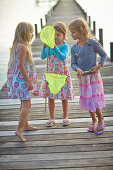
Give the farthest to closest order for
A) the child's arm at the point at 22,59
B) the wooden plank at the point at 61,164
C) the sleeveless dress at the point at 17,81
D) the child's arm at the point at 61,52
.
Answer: the child's arm at the point at 61,52 → the sleeveless dress at the point at 17,81 → the child's arm at the point at 22,59 → the wooden plank at the point at 61,164

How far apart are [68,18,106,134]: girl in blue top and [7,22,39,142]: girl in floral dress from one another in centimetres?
50

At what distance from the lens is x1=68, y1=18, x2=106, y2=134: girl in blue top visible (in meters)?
2.88

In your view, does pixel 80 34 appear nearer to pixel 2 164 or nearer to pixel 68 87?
pixel 68 87

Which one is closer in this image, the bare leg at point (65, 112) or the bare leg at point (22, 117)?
the bare leg at point (22, 117)

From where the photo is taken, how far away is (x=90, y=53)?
2889mm

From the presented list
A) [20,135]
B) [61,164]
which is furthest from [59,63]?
[61,164]

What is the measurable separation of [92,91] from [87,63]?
0.32 meters

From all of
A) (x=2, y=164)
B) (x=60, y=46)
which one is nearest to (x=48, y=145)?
(x=2, y=164)

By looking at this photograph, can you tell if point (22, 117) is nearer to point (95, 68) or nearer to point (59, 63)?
point (59, 63)

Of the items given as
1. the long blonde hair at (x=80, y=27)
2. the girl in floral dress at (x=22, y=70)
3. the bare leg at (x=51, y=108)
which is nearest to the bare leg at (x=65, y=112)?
the bare leg at (x=51, y=108)

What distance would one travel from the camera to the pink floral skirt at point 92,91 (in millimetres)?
2965

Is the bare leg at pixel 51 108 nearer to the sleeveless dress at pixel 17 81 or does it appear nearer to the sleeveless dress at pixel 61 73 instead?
the sleeveless dress at pixel 61 73

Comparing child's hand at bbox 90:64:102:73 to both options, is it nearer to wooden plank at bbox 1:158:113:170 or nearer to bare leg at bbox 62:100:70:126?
bare leg at bbox 62:100:70:126

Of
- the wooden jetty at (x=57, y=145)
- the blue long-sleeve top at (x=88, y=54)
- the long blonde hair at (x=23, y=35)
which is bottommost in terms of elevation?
the wooden jetty at (x=57, y=145)
